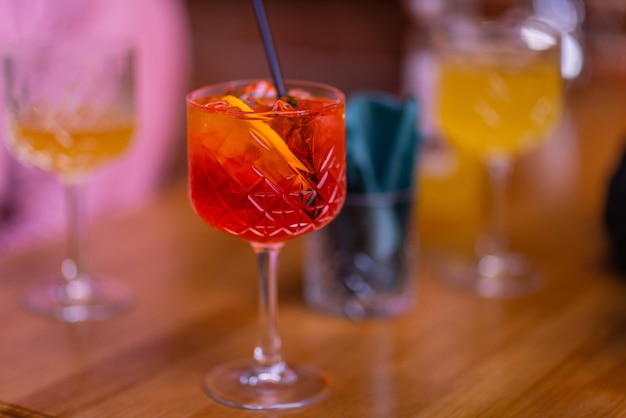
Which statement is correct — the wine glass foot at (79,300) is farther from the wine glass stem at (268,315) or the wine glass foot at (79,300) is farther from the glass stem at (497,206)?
the glass stem at (497,206)

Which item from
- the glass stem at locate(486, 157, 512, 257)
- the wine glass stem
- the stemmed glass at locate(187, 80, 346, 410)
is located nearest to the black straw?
the stemmed glass at locate(187, 80, 346, 410)

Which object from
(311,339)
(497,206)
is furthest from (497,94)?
(311,339)

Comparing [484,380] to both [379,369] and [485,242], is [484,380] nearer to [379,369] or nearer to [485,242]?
[379,369]

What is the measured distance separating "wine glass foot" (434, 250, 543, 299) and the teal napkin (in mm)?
200

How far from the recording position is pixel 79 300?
4.53 feet

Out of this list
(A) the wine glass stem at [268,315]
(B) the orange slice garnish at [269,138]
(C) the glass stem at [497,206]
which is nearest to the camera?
(B) the orange slice garnish at [269,138]

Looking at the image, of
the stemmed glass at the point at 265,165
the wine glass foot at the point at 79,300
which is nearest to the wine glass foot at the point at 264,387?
the stemmed glass at the point at 265,165

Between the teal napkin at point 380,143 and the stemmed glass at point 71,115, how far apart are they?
1.00 feet

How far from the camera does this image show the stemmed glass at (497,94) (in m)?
1.49

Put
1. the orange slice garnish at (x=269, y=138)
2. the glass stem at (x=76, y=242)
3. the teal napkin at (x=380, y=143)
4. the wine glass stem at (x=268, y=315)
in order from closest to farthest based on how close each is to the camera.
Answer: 1. the orange slice garnish at (x=269, y=138)
2. the wine glass stem at (x=268, y=315)
3. the teal napkin at (x=380, y=143)
4. the glass stem at (x=76, y=242)

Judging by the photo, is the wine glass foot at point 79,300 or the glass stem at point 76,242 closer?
the wine glass foot at point 79,300

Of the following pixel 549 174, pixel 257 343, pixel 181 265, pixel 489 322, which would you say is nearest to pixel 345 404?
pixel 257 343

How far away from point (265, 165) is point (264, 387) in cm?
26

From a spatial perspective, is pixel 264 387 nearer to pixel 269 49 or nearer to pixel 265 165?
pixel 265 165
